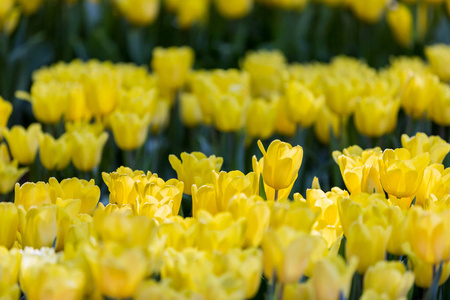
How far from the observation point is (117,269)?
703mm

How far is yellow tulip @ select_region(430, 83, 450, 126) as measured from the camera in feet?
5.70

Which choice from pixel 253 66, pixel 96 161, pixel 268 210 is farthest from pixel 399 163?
pixel 253 66

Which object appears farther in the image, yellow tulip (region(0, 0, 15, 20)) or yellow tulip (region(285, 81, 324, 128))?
yellow tulip (region(0, 0, 15, 20))

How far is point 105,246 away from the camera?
29.0 inches

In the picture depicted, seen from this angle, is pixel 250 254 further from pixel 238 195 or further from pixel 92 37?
pixel 92 37

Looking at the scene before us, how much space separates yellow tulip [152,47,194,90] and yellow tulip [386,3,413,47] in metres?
1.46

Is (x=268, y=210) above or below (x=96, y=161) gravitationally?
above

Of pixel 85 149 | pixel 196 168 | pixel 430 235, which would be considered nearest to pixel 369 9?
pixel 85 149

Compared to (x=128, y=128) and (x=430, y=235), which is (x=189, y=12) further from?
(x=430, y=235)

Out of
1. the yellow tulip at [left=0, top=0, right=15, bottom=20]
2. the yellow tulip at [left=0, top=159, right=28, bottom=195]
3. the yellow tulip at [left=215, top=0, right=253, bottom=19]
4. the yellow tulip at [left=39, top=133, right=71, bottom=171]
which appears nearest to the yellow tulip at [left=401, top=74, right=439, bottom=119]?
the yellow tulip at [left=39, top=133, right=71, bottom=171]

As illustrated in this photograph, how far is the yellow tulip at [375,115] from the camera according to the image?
1696mm

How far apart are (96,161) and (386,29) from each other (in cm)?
248

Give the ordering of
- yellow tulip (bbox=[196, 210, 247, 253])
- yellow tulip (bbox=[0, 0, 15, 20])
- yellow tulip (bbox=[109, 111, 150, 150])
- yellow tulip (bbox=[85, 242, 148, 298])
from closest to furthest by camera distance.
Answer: yellow tulip (bbox=[85, 242, 148, 298]), yellow tulip (bbox=[196, 210, 247, 253]), yellow tulip (bbox=[109, 111, 150, 150]), yellow tulip (bbox=[0, 0, 15, 20])

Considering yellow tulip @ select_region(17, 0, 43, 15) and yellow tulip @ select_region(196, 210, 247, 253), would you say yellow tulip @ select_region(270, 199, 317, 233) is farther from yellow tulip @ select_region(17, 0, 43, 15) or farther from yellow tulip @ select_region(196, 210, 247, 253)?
yellow tulip @ select_region(17, 0, 43, 15)
